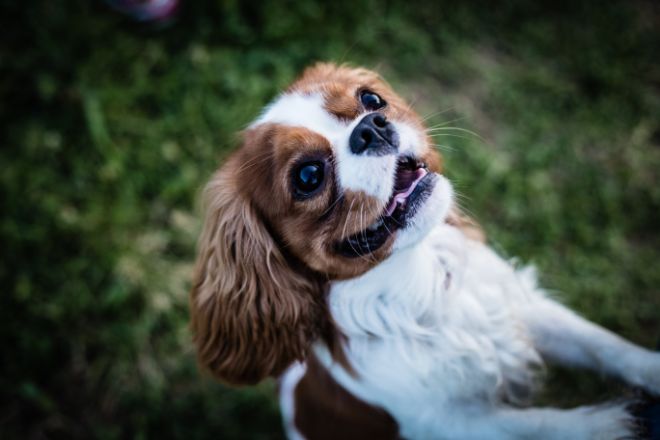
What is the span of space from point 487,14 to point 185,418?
3642mm

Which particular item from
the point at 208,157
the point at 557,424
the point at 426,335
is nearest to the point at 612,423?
the point at 557,424

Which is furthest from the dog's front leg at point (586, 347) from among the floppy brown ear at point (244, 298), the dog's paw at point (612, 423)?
the floppy brown ear at point (244, 298)

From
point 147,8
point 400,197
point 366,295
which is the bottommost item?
point 366,295

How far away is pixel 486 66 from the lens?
13.5 feet

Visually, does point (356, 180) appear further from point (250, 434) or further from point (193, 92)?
point (193, 92)

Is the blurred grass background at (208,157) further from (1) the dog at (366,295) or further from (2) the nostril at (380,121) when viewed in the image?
(2) the nostril at (380,121)

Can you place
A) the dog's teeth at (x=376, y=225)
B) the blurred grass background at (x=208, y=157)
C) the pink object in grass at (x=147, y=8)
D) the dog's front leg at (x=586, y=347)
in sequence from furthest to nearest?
the pink object in grass at (x=147, y=8)
the blurred grass background at (x=208, y=157)
the dog's front leg at (x=586, y=347)
the dog's teeth at (x=376, y=225)

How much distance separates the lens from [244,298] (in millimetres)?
2258

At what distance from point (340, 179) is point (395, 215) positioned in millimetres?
247

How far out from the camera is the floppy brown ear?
219cm

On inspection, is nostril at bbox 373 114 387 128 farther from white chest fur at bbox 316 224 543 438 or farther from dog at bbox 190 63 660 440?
white chest fur at bbox 316 224 543 438

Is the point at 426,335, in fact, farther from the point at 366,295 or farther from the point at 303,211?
the point at 303,211

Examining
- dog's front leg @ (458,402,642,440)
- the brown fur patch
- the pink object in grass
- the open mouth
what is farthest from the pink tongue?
the pink object in grass

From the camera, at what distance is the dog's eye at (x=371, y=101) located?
220cm
